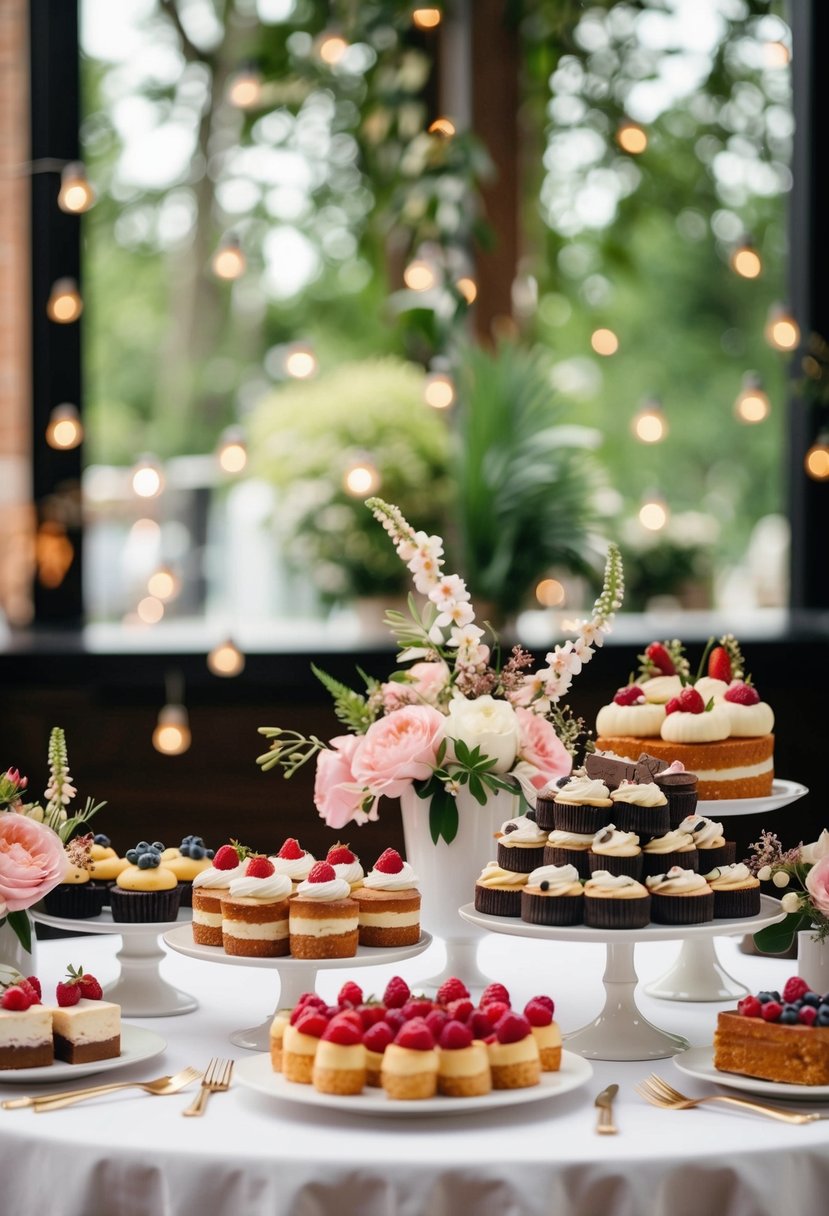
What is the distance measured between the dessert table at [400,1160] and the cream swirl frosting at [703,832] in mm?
315

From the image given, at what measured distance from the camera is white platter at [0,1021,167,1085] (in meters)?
1.74

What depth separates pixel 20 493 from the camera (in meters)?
5.74

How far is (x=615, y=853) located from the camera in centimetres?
190

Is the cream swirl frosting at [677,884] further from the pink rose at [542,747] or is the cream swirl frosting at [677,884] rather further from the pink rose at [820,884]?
the pink rose at [542,747]

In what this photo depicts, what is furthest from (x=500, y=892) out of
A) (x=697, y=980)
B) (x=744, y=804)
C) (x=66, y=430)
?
(x=66, y=430)

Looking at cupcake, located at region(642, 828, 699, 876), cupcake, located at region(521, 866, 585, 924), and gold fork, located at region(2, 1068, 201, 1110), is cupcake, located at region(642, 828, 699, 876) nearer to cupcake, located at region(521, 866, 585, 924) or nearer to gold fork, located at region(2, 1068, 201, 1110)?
cupcake, located at region(521, 866, 585, 924)

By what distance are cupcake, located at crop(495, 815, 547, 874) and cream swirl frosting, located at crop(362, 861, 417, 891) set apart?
0.36ft

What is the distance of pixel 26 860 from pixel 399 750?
46 cm

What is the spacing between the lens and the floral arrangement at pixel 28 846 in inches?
75.9

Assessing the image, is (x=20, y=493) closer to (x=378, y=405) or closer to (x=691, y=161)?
(x=378, y=405)

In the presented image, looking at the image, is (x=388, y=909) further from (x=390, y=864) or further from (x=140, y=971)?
(x=140, y=971)

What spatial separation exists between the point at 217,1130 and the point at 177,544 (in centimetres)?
566

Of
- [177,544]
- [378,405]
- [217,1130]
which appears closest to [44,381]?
[378,405]

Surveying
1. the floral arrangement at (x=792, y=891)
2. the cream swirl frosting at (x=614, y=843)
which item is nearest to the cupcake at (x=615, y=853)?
the cream swirl frosting at (x=614, y=843)
